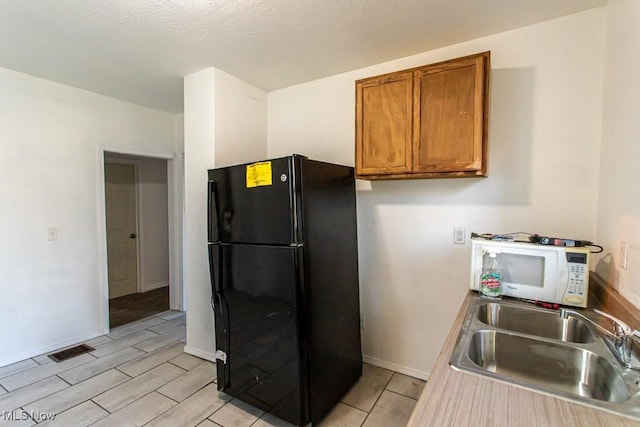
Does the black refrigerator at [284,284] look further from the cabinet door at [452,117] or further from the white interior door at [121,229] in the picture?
the white interior door at [121,229]

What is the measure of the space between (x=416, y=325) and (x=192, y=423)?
Answer: 1646 mm

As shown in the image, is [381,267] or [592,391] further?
[381,267]

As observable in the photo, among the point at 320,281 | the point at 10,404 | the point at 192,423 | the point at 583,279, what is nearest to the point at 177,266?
the point at 10,404

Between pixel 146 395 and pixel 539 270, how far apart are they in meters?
2.61

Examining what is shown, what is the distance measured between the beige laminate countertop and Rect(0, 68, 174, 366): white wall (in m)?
3.34

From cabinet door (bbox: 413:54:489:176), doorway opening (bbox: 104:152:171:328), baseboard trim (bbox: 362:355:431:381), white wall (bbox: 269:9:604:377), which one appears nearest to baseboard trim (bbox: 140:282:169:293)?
doorway opening (bbox: 104:152:171:328)

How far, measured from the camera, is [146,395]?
2.13 meters

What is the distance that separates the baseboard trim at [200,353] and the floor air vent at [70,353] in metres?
0.92

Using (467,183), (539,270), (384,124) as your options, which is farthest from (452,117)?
(539,270)

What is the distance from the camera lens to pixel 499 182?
1970 mm

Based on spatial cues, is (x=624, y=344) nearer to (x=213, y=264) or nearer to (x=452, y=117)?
(x=452, y=117)

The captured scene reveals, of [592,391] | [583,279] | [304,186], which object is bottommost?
[592,391]

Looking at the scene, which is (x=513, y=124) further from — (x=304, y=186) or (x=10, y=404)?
(x=10, y=404)

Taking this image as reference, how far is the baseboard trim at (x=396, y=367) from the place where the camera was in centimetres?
232
